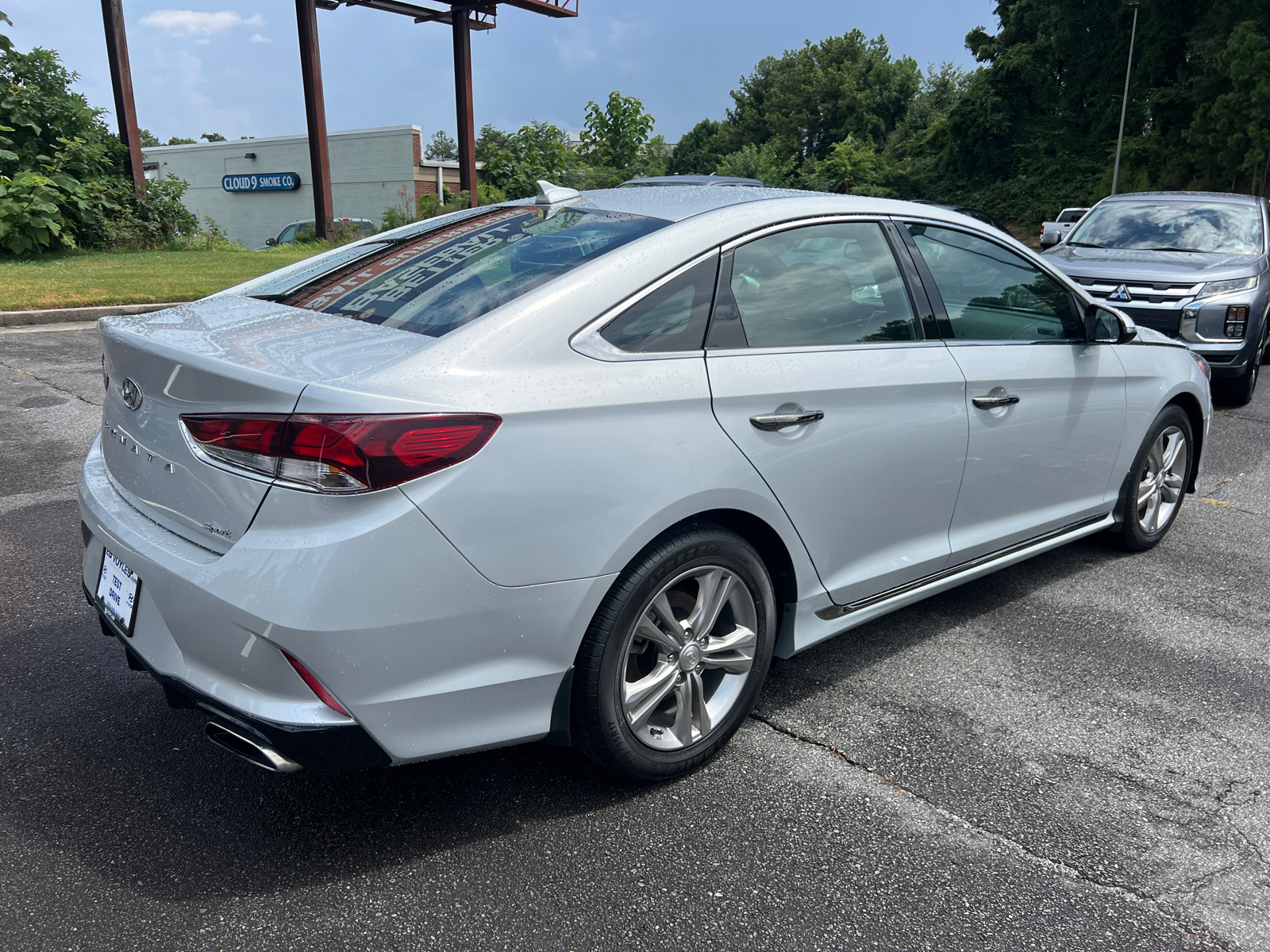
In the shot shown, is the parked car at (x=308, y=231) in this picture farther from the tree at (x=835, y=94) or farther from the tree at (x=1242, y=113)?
the tree at (x=835, y=94)

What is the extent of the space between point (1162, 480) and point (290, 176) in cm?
4302

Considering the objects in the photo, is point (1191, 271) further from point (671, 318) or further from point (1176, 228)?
point (671, 318)

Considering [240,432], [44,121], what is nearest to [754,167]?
[44,121]

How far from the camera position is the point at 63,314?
10812mm

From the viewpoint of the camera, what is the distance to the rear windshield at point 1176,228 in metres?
9.14

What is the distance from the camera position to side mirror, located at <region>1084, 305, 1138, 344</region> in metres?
3.96

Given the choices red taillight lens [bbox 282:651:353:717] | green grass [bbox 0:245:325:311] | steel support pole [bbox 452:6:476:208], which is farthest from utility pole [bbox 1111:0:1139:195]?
red taillight lens [bbox 282:651:353:717]

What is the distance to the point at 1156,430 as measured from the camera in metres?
4.54

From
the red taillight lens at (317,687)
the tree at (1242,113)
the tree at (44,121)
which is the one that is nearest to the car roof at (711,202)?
the red taillight lens at (317,687)

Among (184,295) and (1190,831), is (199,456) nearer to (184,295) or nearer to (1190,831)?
(1190,831)

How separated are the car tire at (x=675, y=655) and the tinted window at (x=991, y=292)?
4.48 ft

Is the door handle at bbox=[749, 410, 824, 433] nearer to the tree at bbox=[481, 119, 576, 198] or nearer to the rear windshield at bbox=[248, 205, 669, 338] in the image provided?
the rear windshield at bbox=[248, 205, 669, 338]

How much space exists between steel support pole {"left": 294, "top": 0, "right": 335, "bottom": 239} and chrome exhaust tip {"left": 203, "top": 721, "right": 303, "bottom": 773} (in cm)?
1991

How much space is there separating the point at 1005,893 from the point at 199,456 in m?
2.21
